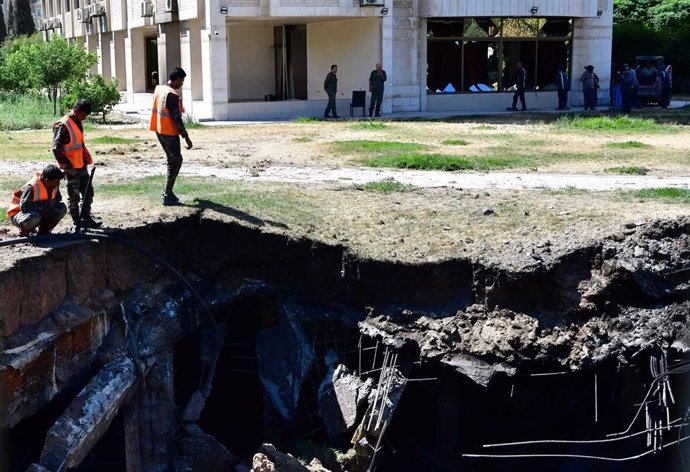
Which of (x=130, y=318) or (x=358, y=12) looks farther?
(x=358, y=12)

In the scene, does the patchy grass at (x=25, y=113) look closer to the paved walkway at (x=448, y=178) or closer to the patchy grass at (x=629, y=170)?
Answer: the paved walkway at (x=448, y=178)

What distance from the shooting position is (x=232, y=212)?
12.0 m

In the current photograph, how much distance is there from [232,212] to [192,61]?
18299mm

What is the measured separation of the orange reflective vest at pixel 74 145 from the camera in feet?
34.0

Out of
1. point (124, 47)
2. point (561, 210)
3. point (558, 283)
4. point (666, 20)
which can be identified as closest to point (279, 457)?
point (558, 283)

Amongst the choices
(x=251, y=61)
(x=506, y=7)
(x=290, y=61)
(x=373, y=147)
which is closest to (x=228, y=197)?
(x=373, y=147)

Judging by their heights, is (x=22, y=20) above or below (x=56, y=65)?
above

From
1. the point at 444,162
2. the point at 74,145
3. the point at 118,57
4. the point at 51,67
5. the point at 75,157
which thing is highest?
the point at 118,57

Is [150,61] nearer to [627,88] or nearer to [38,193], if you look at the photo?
[627,88]

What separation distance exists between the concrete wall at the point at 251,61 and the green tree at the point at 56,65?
20.9 feet

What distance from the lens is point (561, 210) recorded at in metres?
12.7

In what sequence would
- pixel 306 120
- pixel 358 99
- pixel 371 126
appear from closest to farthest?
pixel 371 126 < pixel 306 120 < pixel 358 99

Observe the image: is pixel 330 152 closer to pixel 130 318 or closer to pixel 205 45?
pixel 130 318

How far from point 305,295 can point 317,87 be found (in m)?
20.8
